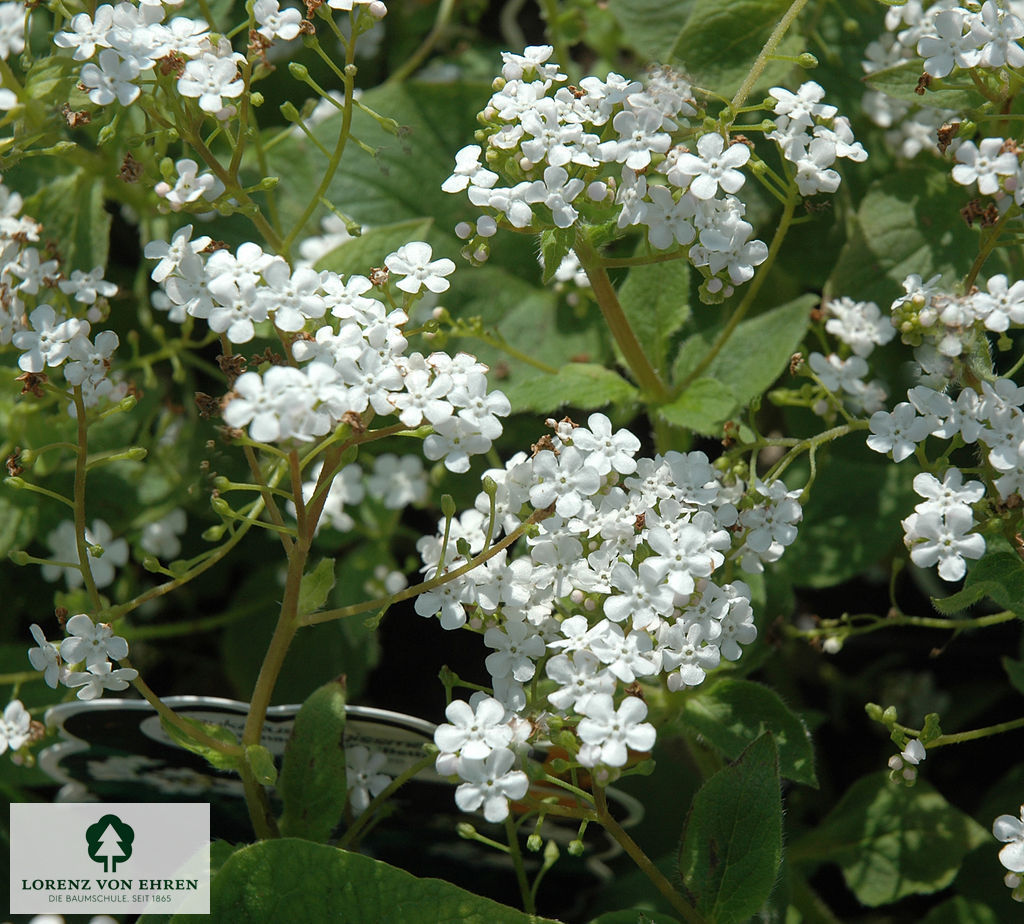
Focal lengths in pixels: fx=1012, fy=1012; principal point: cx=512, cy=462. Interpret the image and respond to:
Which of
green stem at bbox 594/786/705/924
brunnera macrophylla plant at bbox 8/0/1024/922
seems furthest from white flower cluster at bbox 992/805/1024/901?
green stem at bbox 594/786/705/924

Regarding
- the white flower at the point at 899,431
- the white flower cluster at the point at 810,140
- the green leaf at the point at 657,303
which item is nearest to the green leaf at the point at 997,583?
the white flower at the point at 899,431

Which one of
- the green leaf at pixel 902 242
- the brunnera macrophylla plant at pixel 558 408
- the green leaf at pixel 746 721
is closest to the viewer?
the brunnera macrophylla plant at pixel 558 408

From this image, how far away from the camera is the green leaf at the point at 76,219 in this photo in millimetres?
1983

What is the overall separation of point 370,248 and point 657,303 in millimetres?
531

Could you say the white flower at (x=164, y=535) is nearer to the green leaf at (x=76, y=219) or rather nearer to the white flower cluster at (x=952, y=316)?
Answer: the green leaf at (x=76, y=219)

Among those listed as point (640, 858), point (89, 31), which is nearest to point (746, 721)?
point (640, 858)

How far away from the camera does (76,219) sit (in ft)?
6.61

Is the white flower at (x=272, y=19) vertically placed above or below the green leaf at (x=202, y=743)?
above

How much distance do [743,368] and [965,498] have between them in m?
0.56

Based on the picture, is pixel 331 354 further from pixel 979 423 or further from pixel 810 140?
pixel 979 423

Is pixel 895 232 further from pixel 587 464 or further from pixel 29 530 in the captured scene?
pixel 29 530

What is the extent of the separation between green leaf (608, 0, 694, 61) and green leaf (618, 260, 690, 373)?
0.62 m

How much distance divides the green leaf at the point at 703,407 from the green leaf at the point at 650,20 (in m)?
0.86

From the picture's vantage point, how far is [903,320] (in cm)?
141
